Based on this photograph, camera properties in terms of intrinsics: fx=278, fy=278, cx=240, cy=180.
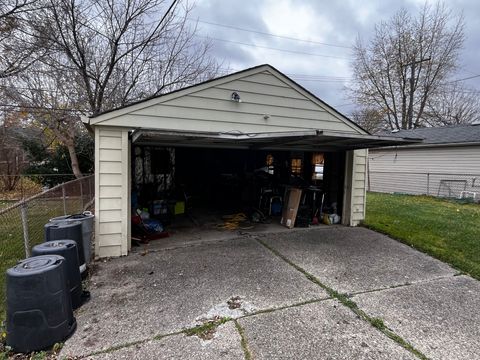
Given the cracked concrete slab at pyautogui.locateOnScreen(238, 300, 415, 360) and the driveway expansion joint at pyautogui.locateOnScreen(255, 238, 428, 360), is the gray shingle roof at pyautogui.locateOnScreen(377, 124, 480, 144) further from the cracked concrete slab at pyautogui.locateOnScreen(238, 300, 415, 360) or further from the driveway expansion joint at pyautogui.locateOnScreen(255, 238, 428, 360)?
the cracked concrete slab at pyautogui.locateOnScreen(238, 300, 415, 360)

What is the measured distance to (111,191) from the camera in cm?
445

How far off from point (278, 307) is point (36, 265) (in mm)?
2276

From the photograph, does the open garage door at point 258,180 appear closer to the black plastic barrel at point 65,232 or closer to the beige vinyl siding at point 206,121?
the beige vinyl siding at point 206,121

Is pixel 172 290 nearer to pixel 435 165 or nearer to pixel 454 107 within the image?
pixel 435 165

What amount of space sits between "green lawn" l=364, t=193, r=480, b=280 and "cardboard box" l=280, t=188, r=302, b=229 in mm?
1738

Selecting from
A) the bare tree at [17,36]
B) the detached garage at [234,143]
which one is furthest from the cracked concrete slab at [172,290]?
the bare tree at [17,36]

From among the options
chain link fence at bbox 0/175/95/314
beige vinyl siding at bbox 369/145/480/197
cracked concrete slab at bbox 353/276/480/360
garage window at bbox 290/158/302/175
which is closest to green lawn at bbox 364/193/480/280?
cracked concrete slab at bbox 353/276/480/360

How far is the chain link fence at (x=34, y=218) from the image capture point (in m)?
4.36

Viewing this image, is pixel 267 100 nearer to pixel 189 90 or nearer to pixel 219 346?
pixel 189 90

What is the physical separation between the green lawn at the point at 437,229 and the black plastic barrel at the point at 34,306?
495 centimetres

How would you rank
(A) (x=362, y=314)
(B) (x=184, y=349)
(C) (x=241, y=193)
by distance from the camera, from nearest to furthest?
1. (B) (x=184, y=349)
2. (A) (x=362, y=314)
3. (C) (x=241, y=193)

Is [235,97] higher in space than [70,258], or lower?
higher

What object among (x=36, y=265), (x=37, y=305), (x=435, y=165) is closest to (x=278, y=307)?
(x=37, y=305)

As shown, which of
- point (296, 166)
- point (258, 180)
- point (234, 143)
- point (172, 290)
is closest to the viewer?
point (172, 290)
